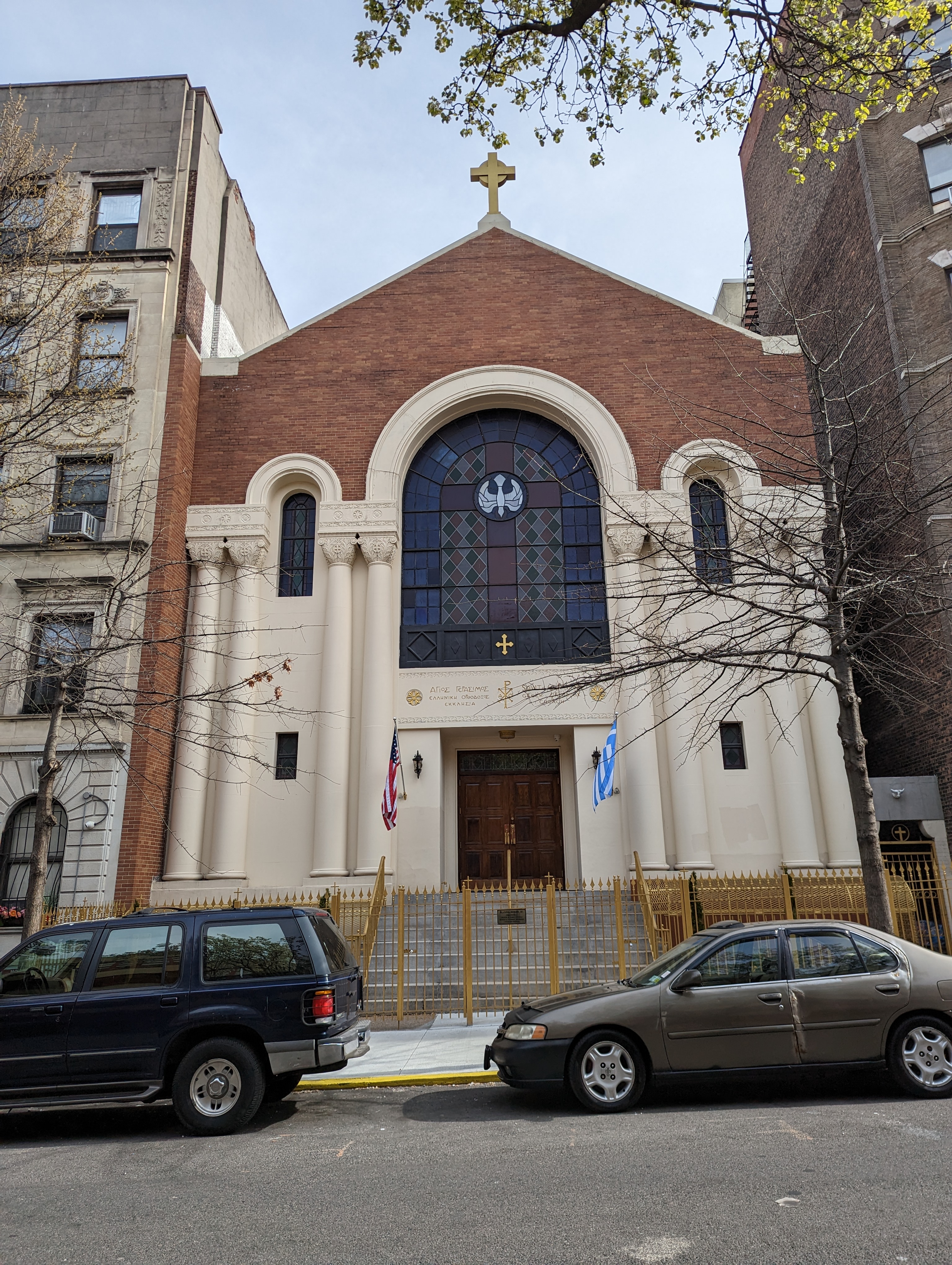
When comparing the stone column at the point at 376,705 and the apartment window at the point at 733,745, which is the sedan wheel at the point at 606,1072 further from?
the apartment window at the point at 733,745

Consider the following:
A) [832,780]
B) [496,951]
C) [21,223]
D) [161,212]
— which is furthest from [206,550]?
[832,780]

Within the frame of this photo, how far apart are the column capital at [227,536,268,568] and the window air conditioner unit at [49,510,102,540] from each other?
2524 mm

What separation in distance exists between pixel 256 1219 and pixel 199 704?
13.8 meters

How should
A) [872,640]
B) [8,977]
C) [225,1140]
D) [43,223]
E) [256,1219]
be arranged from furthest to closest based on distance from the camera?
[43,223], [872,640], [8,977], [225,1140], [256,1219]

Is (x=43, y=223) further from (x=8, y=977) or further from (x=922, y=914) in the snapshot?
(x=922, y=914)

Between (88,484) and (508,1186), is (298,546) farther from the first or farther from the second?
(508,1186)

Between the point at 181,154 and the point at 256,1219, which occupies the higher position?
the point at 181,154

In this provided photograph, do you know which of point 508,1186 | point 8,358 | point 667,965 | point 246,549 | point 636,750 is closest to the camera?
point 508,1186

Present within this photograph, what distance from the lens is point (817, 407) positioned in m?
12.5

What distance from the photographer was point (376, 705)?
18.1 meters

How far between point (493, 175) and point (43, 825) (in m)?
17.5

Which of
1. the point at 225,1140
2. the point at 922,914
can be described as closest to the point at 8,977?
the point at 225,1140

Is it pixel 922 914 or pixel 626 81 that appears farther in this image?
pixel 922 914

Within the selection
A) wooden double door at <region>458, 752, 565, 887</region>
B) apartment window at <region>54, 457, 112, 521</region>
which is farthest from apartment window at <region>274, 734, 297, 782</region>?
apartment window at <region>54, 457, 112, 521</region>
